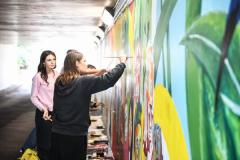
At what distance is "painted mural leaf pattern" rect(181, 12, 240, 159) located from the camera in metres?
1.29

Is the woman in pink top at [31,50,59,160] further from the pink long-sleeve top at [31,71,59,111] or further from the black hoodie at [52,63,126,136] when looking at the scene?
the black hoodie at [52,63,126,136]

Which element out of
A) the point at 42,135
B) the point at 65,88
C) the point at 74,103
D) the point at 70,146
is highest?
the point at 65,88

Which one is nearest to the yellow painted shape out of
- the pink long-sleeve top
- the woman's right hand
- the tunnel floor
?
the woman's right hand

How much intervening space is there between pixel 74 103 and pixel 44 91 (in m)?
2.04

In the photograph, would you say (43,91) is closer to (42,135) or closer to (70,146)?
(42,135)

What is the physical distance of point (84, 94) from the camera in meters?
4.00

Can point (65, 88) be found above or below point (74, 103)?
above

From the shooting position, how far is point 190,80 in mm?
1856

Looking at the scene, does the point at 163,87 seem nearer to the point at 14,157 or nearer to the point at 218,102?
the point at 218,102

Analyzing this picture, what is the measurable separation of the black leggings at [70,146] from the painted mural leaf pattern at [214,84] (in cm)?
264

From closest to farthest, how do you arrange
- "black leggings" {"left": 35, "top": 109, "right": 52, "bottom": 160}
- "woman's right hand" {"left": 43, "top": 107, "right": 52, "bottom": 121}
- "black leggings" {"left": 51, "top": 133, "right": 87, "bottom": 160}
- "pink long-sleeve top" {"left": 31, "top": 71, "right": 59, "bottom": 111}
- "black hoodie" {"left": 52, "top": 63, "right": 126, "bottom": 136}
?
"black hoodie" {"left": 52, "top": 63, "right": 126, "bottom": 136} < "black leggings" {"left": 51, "top": 133, "right": 87, "bottom": 160} < "woman's right hand" {"left": 43, "top": 107, "right": 52, "bottom": 121} < "pink long-sleeve top" {"left": 31, "top": 71, "right": 59, "bottom": 111} < "black leggings" {"left": 35, "top": 109, "right": 52, "bottom": 160}

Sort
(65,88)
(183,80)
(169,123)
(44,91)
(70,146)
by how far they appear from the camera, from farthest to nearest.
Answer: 1. (44,91)
2. (70,146)
3. (65,88)
4. (169,123)
5. (183,80)

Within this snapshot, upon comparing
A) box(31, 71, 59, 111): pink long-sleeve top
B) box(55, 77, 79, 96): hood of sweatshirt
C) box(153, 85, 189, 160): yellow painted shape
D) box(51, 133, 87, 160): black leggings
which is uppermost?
box(31, 71, 59, 111): pink long-sleeve top

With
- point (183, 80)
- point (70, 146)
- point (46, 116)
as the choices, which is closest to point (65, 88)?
point (70, 146)
